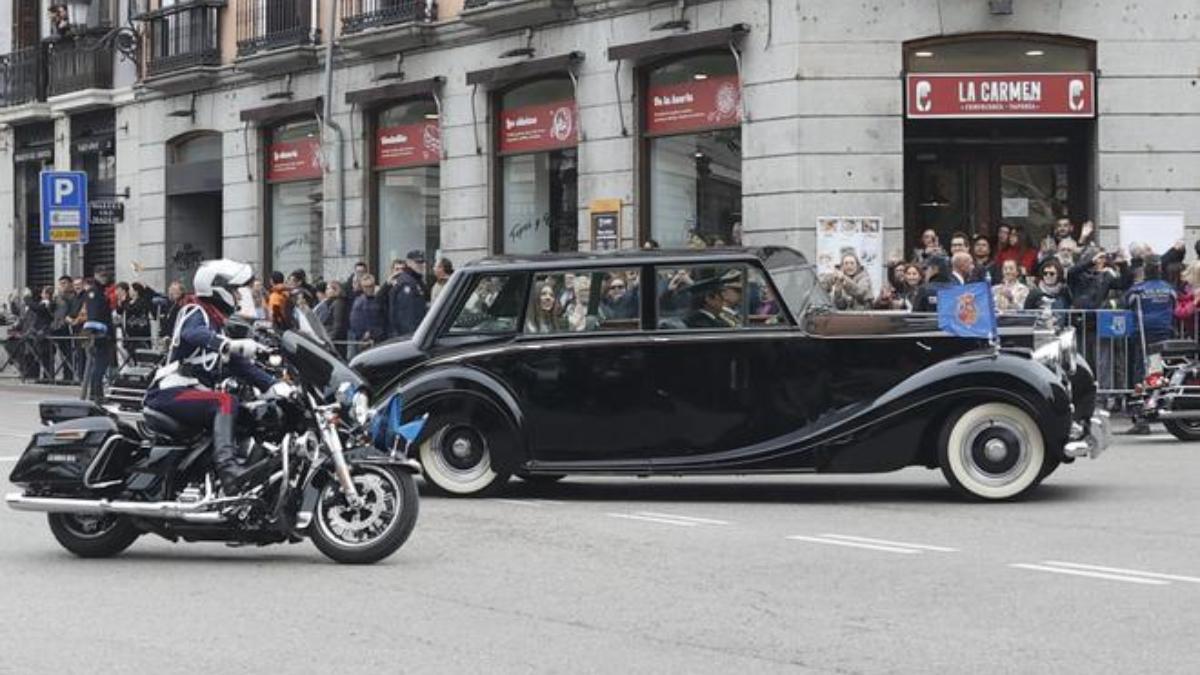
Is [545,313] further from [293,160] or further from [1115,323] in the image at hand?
[293,160]

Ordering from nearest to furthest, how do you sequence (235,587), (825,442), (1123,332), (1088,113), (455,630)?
1. (455,630)
2. (235,587)
3. (825,442)
4. (1123,332)
5. (1088,113)

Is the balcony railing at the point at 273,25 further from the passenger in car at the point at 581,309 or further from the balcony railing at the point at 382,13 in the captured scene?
the passenger in car at the point at 581,309

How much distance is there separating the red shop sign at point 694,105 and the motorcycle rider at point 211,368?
1369 cm

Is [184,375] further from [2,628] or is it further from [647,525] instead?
[647,525]

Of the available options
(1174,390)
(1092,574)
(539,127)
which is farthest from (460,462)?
(539,127)

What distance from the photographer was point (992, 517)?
12039 mm

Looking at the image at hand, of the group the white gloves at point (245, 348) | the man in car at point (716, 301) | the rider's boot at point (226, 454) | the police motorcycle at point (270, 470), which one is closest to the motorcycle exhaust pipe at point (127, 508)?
the police motorcycle at point (270, 470)

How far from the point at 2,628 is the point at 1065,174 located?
56.7ft

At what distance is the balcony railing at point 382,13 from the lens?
27562mm

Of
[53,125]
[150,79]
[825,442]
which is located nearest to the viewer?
[825,442]

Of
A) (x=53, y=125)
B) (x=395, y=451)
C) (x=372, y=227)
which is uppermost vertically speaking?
(x=53, y=125)

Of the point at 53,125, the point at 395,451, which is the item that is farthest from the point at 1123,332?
the point at 53,125

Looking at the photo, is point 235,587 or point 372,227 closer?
point 235,587

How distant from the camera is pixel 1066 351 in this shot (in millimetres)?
13406
